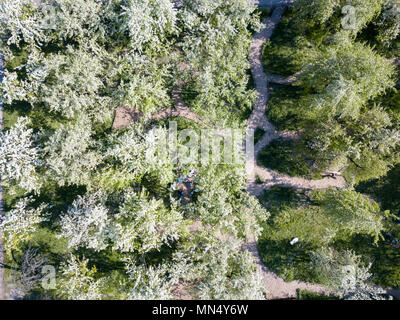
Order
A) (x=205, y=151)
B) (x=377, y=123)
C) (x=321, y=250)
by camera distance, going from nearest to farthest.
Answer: (x=377, y=123)
(x=205, y=151)
(x=321, y=250)

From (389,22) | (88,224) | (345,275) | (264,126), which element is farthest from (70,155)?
(389,22)

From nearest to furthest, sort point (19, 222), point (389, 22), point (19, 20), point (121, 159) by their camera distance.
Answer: point (121, 159), point (19, 20), point (19, 222), point (389, 22)

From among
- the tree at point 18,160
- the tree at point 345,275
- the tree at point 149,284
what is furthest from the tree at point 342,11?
the tree at point 18,160

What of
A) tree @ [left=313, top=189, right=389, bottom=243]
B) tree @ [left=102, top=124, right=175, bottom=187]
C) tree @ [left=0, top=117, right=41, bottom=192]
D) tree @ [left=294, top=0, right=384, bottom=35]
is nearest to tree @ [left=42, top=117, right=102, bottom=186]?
tree @ [left=0, top=117, right=41, bottom=192]

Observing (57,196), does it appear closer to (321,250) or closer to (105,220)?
(105,220)

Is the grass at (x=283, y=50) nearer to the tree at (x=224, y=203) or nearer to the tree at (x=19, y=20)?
the tree at (x=224, y=203)

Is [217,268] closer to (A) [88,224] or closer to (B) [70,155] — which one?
(A) [88,224]

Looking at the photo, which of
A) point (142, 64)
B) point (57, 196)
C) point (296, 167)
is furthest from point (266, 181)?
point (57, 196)
